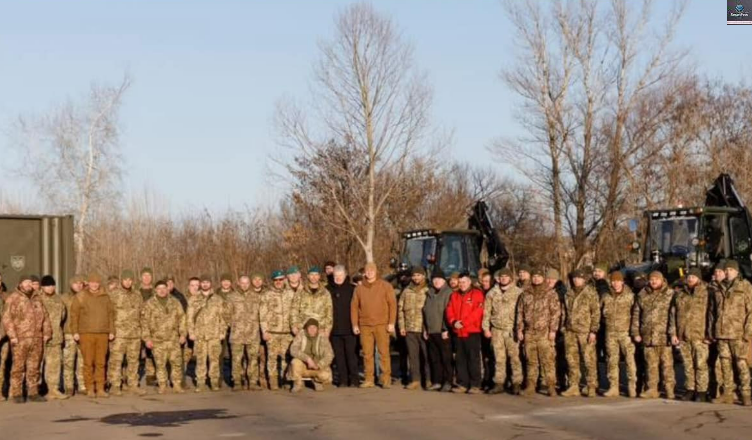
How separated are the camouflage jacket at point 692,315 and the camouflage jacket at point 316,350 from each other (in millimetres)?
5241

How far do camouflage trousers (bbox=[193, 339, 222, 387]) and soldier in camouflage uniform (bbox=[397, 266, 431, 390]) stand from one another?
283 centimetres

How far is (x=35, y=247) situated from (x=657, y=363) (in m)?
9.58

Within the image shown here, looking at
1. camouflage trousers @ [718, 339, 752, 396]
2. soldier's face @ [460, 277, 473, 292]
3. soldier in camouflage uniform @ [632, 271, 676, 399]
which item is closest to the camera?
camouflage trousers @ [718, 339, 752, 396]

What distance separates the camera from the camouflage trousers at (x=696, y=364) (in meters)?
16.3

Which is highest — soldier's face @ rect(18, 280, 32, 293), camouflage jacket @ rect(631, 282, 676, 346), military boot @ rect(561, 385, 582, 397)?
soldier's face @ rect(18, 280, 32, 293)

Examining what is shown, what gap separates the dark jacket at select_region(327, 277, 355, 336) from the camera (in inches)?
773

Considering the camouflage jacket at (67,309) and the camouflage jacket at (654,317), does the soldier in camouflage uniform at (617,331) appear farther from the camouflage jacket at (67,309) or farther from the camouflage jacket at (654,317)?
the camouflage jacket at (67,309)

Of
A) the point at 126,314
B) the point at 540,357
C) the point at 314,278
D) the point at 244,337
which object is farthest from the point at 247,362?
the point at 540,357

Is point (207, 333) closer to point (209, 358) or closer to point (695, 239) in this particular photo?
point (209, 358)

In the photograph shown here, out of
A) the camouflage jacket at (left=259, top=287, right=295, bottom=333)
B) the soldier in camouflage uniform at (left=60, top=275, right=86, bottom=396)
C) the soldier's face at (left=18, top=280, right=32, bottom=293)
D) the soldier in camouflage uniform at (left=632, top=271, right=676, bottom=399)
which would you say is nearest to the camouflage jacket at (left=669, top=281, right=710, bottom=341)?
the soldier in camouflage uniform at (left=632, top=271, right=676, bottom=399)

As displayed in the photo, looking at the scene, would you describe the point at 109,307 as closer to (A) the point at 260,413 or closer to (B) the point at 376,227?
(A) the point at 260,413

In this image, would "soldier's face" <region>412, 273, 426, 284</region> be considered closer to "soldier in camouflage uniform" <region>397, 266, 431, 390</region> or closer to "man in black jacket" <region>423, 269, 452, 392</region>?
"soldier in camouflage uniform" <region>397, 266, 431, 390</region>

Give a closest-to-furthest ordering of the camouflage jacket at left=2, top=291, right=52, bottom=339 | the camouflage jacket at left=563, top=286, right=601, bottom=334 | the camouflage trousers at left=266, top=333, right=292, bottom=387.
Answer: the camouflage jacket at left=563, top=286, right=601, bottom=334, the camouflage jacket at left=2, top=291, right=52, bottom=339, the camouflage trousers at left=266, top=333, right=292, bottom=387

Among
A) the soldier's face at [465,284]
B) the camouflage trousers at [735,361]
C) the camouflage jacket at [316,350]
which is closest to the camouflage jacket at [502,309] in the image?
the soldier's face at [465,284]
